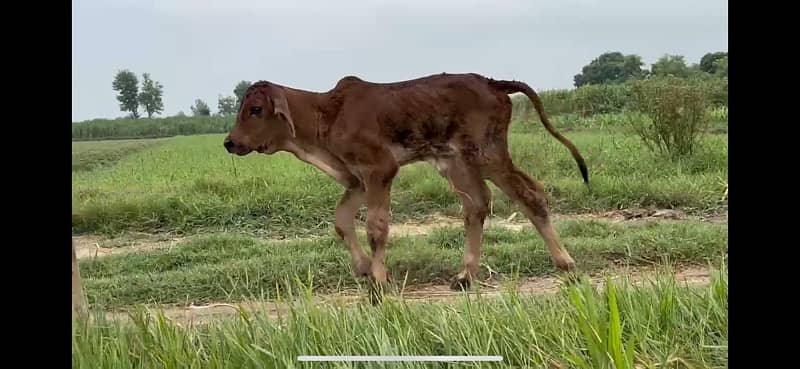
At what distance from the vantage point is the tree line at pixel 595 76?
2820 millimetres

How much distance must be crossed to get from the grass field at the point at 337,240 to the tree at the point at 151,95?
0.59 feet

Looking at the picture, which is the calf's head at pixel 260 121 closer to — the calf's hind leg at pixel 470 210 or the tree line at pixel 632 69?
the calf's hind leg at pixel 470 210

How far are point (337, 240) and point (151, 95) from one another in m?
0.94

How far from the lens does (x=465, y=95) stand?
112 inches

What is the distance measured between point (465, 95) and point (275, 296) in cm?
106

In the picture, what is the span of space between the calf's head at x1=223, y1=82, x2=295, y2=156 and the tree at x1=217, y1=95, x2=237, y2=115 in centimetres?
8

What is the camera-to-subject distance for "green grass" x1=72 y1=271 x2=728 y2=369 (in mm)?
2309

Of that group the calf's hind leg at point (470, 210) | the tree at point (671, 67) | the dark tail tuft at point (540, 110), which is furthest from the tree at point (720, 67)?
the calf's hind leg at point (470, 210)

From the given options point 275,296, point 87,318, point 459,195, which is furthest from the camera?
point 459,195

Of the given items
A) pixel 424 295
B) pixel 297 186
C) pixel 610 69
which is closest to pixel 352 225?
pixel 297 186

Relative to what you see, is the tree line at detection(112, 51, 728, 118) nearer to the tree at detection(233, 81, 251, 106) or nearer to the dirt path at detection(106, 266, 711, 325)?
the tree at detection(233, 81, 251, 106)

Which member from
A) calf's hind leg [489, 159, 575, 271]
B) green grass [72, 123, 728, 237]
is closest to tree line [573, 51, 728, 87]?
green grass [72, 123, 728, 237]
